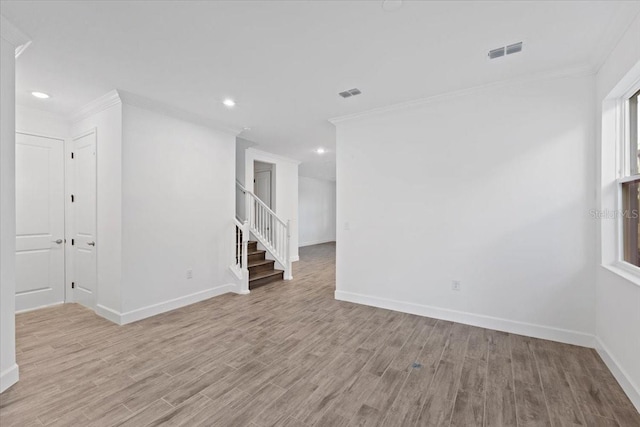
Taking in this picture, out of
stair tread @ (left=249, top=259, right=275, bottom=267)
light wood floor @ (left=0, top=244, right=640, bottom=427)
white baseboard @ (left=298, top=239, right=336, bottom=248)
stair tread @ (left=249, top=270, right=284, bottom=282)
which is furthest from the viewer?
white baseboard @ (left=298, top=239, right=336, bottom=248)

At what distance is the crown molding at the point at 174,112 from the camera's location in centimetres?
331

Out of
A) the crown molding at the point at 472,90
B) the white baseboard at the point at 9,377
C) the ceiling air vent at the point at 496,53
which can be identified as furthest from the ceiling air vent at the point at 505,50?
the white baseboard at the point at 9,377

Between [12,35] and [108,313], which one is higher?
[12,35]

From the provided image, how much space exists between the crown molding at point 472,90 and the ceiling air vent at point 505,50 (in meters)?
0.61

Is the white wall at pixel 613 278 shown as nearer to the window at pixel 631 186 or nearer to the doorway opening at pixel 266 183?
the window at pixel 631 186

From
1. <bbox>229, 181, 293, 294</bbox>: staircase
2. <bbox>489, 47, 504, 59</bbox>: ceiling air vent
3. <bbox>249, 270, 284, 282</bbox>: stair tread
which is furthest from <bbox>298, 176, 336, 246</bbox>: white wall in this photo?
<bbox>489, 47, 504, 59</bbox>: ceiling air vent

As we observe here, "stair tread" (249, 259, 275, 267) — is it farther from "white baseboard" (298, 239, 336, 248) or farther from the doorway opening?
"white baseboard" (298, 239, 336, 248)

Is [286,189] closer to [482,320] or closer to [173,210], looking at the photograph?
[173,210]

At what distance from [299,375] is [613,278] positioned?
2739 millimetres

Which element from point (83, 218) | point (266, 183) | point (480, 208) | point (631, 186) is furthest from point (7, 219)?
point (266, 183)

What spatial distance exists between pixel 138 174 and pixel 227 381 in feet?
9.01

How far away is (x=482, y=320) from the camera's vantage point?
10.4 feet

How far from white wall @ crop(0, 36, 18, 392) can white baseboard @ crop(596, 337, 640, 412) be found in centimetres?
452

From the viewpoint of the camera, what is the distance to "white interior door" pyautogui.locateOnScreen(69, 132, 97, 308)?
3.71m
